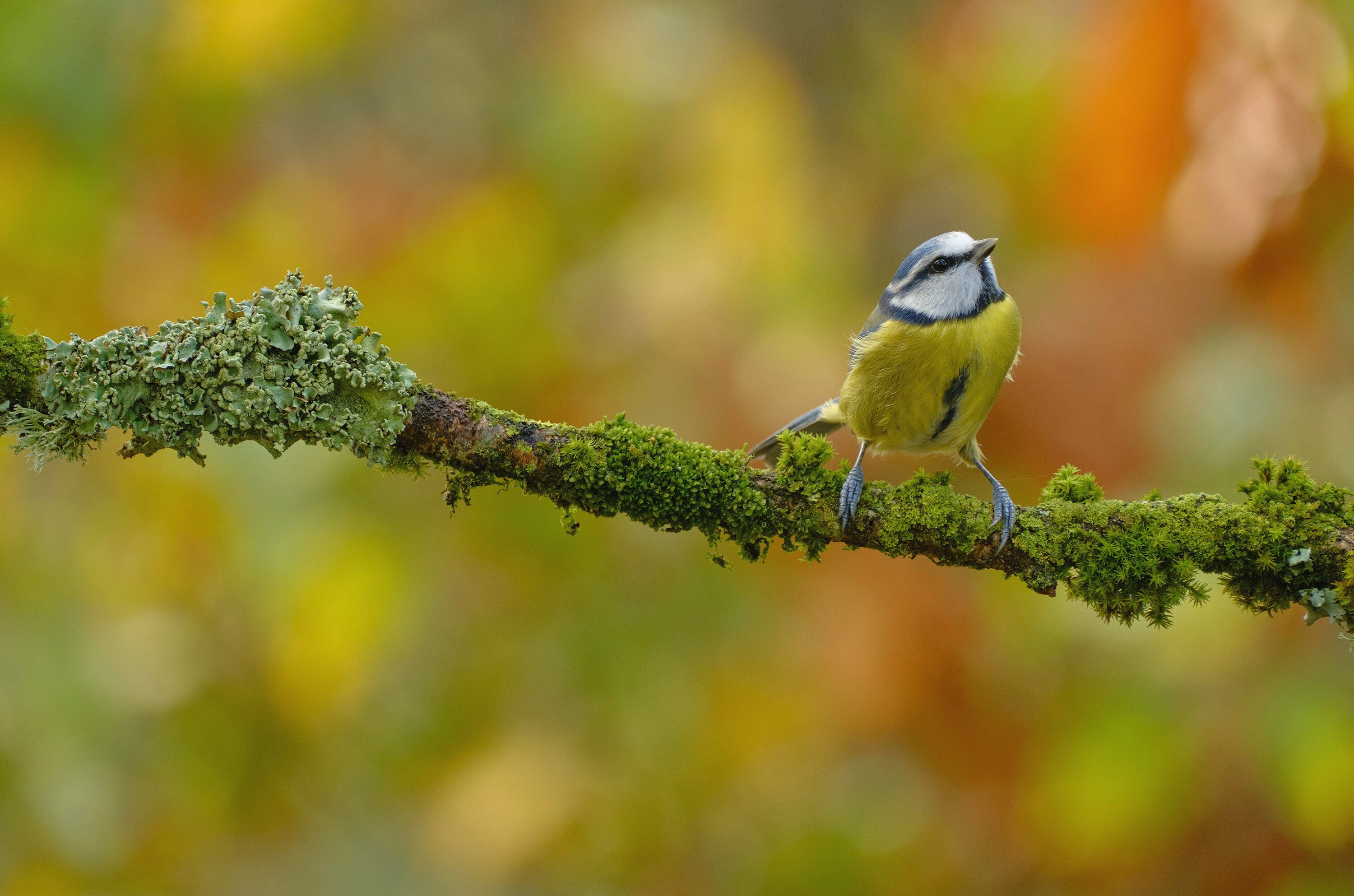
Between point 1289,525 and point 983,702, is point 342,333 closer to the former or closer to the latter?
point 1289,525

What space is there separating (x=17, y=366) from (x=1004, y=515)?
2.07 m

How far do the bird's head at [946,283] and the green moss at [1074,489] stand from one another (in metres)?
0.76

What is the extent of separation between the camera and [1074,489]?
8.30 feet

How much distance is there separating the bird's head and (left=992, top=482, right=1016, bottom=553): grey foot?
2.52 feet

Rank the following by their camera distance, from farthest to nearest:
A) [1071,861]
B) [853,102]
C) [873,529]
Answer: [853,102] < [1071,861] < [873,529]

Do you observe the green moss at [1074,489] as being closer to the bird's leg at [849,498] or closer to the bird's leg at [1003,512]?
the bird's leg at [1003,512]

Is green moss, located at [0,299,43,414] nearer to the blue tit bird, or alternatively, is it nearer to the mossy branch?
the mossy branch

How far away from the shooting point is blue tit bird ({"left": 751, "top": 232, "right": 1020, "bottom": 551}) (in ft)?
10.3

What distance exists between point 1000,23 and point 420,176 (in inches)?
119

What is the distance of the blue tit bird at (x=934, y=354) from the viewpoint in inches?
124

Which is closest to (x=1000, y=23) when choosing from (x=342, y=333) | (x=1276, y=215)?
(x=1276, y=215)

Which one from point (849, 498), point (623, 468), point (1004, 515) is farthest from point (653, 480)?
point (1004, 515)

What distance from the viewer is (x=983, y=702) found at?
14.6 feet

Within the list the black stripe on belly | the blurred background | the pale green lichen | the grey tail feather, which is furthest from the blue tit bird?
the pale green lichen
